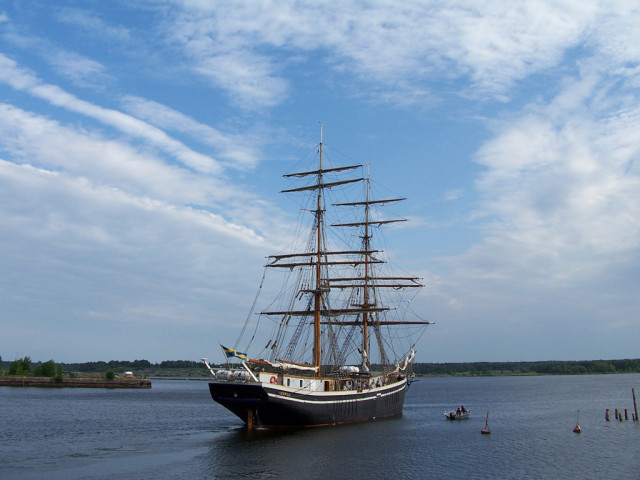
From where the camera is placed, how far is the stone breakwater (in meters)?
154

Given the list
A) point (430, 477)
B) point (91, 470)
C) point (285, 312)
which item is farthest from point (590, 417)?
point (91, 470)

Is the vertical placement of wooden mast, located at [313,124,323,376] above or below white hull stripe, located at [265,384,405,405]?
above

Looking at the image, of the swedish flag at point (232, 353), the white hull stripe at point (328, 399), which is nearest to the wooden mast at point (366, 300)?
the white hull stripe at point (328, 399)

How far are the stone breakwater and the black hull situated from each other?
4901 inches

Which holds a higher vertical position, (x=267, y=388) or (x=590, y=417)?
(x=267, y=388)

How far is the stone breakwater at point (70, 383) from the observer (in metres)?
154

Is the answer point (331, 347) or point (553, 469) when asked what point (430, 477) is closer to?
point (553, 469)

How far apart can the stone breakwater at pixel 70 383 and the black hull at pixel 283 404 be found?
12448cm

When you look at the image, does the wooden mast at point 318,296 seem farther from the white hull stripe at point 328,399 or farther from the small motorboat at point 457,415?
the small motorboat at point 457,415

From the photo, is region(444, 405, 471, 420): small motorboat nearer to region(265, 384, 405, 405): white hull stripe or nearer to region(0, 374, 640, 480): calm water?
region(0, 374, 640, 480): calm water

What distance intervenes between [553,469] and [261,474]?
20591mm

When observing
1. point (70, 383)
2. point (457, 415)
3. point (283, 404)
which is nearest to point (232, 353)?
point (283, 404)

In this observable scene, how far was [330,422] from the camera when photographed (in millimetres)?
56812

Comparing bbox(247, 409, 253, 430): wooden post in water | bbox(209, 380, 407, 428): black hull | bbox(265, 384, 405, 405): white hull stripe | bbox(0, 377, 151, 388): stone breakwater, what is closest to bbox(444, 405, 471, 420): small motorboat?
bbox(265, 384, 405, 405): white hull stripe
